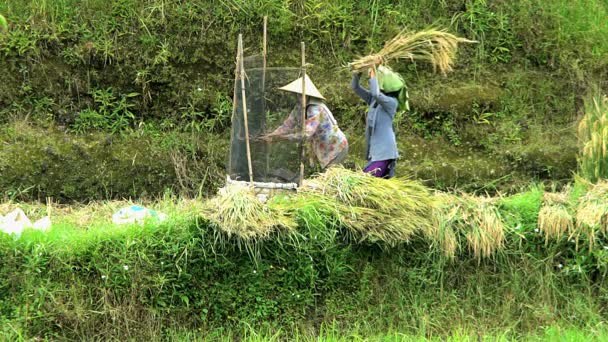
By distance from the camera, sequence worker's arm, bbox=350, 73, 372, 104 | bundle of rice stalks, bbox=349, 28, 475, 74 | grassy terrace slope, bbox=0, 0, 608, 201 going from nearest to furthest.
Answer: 1. bundle of rice stalks, bbox=349, 28, 475, 74
2. worker's arm, bbox=350, 73, 372, 104
3. grassy terrace slope, bbox=0, 0, 608, 201

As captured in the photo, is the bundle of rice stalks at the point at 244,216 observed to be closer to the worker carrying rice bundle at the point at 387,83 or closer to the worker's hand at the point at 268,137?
the worker's hand at the point at 268,137

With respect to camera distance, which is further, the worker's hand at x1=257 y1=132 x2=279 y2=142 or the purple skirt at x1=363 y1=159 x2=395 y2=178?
the purple skirt at x1=363 y1=159 x2=395 y2=178

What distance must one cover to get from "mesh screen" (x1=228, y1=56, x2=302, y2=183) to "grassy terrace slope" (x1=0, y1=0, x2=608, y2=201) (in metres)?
1.87

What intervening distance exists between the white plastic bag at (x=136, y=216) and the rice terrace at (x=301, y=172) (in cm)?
3

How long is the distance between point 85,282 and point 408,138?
4.12 metres

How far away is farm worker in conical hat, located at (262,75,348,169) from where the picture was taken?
20.2 ft

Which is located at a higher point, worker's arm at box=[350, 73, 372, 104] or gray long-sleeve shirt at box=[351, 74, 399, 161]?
worker's arm at box=[350, 73, 372, 104]

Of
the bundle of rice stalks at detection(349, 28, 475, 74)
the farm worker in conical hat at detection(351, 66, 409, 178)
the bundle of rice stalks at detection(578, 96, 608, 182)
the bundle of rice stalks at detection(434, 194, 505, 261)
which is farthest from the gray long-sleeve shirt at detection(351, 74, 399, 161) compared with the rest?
the bundle of rice stalks at detection(578, 96, 608, 182)

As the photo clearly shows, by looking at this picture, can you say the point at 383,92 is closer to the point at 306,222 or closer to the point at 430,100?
the point at 306,222

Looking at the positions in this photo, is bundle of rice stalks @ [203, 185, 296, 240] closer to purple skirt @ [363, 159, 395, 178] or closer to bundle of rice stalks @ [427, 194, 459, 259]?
bundle of rice stalks @ [427, 194, 459, 259]

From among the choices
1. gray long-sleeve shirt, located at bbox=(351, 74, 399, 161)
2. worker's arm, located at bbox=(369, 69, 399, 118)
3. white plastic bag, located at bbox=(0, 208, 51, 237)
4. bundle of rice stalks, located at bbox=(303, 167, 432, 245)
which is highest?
worker's arm, located at bbox=(369, 69, 399, 118)

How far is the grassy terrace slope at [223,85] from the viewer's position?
8055 mm

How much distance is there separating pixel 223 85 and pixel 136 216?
110 inches

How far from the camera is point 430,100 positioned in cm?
850
